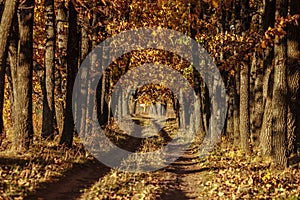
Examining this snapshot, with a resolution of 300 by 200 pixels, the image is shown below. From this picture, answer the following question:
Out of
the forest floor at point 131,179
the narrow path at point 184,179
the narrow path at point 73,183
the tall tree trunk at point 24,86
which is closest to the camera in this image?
the narrow path at point 73,183

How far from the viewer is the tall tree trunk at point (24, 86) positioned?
54.1 feet

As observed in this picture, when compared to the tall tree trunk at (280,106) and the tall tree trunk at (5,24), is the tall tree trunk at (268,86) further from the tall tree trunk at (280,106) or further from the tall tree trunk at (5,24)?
the tall tree trunk at (5,24)

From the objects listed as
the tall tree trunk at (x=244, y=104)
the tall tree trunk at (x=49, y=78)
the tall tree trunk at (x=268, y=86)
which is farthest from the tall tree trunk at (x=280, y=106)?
the tall tree trunk at (x=49, y=78)

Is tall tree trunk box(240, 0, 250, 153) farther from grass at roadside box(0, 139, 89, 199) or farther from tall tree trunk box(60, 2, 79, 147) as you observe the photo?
tall tree trunk box(60, 2, 79, 147)

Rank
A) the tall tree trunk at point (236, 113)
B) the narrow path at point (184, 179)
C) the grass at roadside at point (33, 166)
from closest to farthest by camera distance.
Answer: the grass at roadside at point (33, 166) < the narrow path at point (184, 179) < the tall tree trunk at point (236, 113)

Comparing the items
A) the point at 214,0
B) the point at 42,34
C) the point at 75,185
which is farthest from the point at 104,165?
the point at 42,34

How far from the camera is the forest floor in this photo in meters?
11.7

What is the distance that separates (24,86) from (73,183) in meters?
4.56

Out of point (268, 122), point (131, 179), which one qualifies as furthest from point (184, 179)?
point (268, 122)

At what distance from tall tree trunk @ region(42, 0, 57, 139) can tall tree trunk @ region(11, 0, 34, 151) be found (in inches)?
155

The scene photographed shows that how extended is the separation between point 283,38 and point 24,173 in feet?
27.4

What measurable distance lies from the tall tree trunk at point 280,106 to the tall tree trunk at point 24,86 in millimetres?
8166

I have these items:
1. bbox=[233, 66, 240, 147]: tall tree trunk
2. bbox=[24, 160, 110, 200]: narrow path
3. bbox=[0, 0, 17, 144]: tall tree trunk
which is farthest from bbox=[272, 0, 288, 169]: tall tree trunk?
bbox=[233, 66, 240, 147]: tall tree trunk

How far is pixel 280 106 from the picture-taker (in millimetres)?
14406
